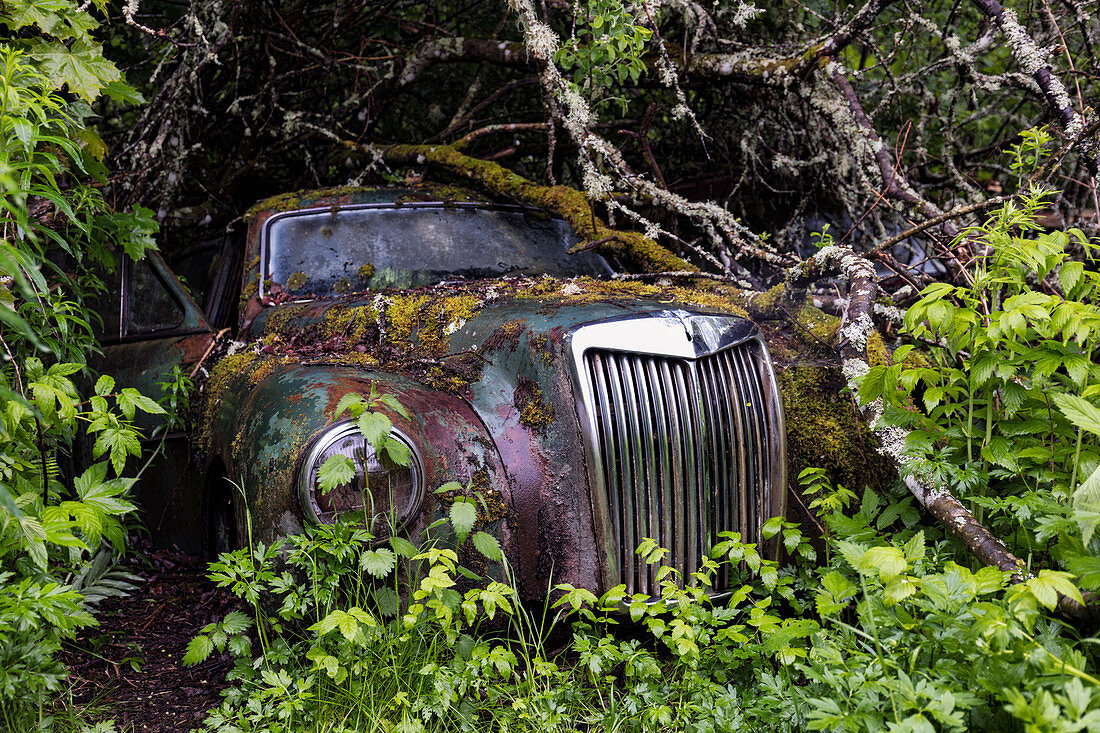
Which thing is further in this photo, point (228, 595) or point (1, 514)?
point (228, 595)

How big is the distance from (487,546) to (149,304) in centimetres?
248

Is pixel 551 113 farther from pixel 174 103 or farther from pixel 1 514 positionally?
pixel 1 514

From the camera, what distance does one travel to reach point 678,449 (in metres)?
2.62

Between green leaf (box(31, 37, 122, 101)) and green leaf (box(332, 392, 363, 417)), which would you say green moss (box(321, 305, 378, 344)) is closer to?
green leaf (box(332, 392, 363, 417))

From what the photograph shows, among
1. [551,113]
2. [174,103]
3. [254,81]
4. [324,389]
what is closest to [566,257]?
[551,113]

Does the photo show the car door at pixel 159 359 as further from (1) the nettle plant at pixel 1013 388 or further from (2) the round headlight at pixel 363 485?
(1) the nettle plant at pixel 1013 388

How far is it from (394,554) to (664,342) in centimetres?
108

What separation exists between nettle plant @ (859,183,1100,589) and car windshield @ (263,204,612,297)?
186cm

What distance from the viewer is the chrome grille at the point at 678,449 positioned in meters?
2.53

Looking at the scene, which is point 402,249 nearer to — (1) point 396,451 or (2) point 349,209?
(2) point 349,209

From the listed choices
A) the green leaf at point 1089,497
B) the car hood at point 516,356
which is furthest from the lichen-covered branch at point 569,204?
the green leaf at point 1089,497

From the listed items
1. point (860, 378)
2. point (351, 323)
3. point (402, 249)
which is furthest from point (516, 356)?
point (402, 249)

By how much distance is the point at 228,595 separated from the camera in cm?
305

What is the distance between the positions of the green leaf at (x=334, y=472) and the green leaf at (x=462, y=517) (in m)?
0.31
